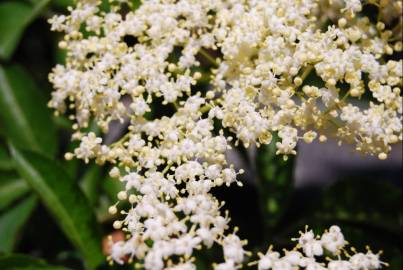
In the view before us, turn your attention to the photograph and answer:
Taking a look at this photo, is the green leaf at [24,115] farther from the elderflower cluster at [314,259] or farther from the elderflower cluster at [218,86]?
the elderflower cluster at [314,259]

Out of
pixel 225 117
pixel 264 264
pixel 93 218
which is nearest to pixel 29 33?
pixel 93 218

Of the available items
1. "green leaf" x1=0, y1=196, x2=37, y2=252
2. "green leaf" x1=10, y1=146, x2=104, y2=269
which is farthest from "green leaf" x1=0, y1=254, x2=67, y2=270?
"green leaf" x1=0, y1=196, x2=37, y2=252

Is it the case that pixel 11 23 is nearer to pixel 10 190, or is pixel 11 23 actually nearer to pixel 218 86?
pixel 10 190

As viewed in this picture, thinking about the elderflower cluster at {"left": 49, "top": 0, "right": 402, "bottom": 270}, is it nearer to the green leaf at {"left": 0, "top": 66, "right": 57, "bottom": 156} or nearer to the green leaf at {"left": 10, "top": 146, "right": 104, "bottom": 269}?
the green leaf at {"left": 10, "top": 146, "right": 104, "bottom": 269}

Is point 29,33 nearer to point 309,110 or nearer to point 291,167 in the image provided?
point 291,167

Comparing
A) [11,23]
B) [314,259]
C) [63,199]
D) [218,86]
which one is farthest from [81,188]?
[314,259]

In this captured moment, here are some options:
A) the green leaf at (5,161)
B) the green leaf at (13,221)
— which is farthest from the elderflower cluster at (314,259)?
the green leaf at (5,161)
